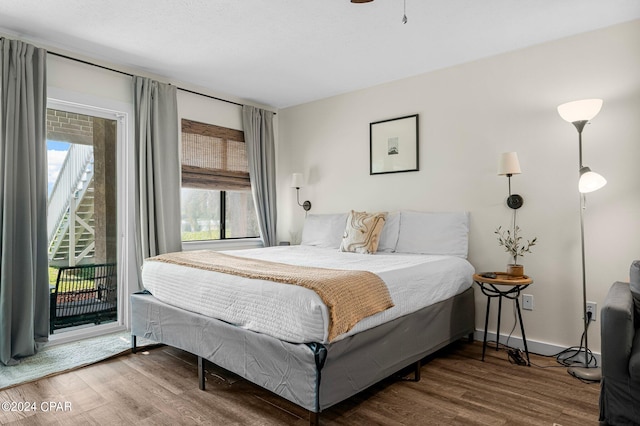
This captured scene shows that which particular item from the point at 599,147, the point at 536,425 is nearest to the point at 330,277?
the point at 536,425

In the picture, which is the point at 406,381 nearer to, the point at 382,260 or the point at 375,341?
the point at 375,341

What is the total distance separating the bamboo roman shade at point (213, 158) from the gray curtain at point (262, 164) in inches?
4.4

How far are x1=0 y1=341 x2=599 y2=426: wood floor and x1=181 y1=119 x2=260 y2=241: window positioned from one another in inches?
72.7

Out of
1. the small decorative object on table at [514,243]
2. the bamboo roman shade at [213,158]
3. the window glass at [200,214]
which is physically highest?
the bamboo roman shade at [213,158]

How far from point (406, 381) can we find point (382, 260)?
2.86 ft

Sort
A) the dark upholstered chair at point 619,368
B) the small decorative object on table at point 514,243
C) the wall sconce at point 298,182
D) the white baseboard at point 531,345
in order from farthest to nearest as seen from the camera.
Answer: the wall sconce at point 298,182 → the small decorative object on table at point 514,243 → the white baseboard at point 531,345 → the dark upholstered chair at point 619,368

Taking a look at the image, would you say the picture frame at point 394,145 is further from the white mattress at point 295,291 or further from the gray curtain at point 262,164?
the gray curtain at point 262,164

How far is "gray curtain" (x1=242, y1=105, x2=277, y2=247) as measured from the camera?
4699 mm

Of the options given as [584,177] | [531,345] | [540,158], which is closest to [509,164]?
[540,158]

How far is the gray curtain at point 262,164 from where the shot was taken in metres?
4.70

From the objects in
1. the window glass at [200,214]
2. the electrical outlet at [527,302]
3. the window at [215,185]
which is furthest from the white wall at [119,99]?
the electrical outlet at [527,302]

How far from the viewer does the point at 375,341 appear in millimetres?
2250

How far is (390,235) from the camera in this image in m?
3.69

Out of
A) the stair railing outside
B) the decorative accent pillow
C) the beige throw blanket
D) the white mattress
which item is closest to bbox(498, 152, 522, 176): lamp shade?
the white mattress
